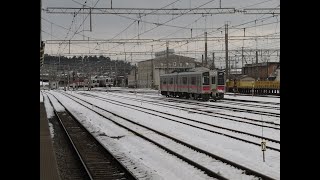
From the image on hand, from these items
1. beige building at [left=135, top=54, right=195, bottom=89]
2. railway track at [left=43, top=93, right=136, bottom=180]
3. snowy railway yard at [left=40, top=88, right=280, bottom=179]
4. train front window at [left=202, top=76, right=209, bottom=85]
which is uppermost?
beige building at [left=135, top=54, right=195, bottom=89]

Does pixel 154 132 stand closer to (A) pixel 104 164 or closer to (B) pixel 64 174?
(A) pixel 104 164

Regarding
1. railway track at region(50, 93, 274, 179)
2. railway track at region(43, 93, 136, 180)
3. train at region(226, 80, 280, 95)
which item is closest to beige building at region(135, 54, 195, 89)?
train at region(226, 80, 280, 95)

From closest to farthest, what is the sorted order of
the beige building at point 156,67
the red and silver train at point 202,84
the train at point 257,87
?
the red and silver train at point 202,84 → the train at point 257,87 → the beige building at point 156,67

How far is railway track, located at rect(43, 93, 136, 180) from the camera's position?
30.6 feet

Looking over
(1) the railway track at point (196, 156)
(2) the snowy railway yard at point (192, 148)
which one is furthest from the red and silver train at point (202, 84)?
(1) the railway track at point (196, 156)

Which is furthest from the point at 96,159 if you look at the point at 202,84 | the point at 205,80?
the point at 205,80

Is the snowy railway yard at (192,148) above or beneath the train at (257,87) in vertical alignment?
beneath

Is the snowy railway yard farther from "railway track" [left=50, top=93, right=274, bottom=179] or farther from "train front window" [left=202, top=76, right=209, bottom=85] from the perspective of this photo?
"train front window" [left=202, top=76, right=209, bottom=85]

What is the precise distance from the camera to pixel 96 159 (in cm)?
1140

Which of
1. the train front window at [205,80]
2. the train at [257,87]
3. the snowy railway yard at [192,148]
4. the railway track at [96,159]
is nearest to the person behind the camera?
the snowy railway yard at [192,148]

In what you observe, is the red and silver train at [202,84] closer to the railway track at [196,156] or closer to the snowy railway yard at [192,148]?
the snowy railway yard at [192,148]

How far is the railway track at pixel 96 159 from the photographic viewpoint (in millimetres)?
9339

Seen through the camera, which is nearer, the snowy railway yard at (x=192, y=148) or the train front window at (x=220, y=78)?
the snowy railway yard at (x=192, y=148)

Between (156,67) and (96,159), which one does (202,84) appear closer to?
(96,159)
